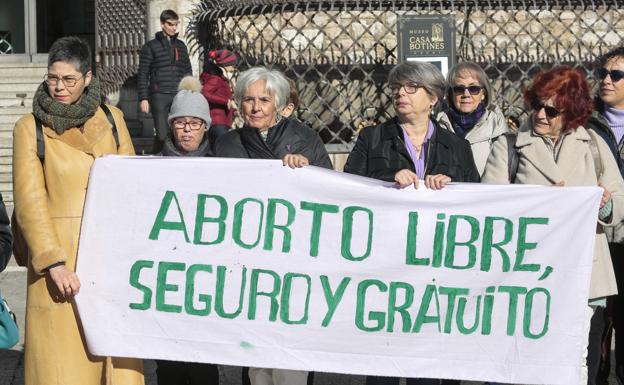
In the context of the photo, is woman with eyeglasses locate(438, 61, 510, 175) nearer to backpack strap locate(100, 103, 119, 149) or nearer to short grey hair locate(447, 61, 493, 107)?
short grey hair locate(447, 61, 493, 107)

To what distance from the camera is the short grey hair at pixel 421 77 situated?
520cm

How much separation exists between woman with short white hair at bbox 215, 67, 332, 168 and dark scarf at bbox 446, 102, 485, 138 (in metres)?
0.93

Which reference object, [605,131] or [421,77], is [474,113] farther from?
[421,77]

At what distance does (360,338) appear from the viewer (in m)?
5.01

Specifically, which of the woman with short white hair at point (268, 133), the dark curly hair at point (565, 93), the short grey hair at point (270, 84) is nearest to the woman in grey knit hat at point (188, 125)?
the woman with short white hair at point (268, 133)

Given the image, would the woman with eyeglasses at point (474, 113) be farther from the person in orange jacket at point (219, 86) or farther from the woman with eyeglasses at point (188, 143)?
the person in orange jacket at point (219, 86)

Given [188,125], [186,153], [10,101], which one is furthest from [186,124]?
[10,101]

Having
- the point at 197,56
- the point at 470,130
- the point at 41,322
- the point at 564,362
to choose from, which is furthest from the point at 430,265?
the point at 197,56

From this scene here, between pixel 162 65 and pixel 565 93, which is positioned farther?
pixel 162 65

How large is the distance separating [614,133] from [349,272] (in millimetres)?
1715

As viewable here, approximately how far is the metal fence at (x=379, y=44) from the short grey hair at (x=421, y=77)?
4740 mm

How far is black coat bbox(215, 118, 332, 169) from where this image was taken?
17.2 ft

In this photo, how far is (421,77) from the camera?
5.19 meters

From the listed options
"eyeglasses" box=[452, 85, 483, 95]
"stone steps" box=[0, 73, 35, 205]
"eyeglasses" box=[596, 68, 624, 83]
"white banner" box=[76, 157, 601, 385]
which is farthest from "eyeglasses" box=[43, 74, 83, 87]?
"stone steps" box=[0, 73, 35, 205]
